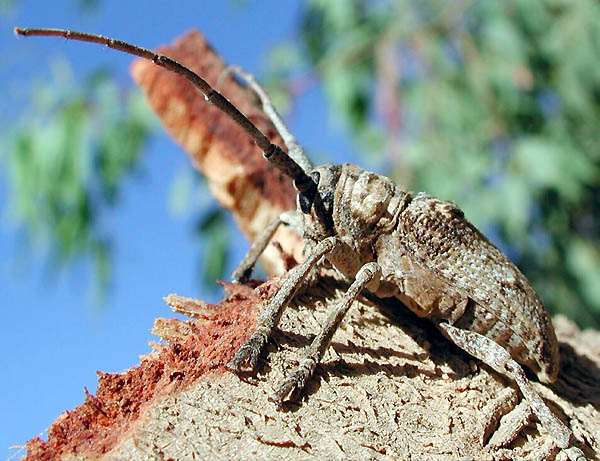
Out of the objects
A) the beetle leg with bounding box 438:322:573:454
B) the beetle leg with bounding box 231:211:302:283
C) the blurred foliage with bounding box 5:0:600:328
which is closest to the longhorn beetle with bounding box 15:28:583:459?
the beetle leg with bounding box 438:322:573:454

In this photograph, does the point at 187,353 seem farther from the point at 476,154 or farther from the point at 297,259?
the point at 476,154

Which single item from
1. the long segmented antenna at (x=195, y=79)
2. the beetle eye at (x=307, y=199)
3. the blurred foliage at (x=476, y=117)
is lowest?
the long segmented antenna at (x=195, y=79)

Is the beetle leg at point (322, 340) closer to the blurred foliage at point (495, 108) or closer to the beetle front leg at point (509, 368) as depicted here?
the beetle front leg at point (509, 368)

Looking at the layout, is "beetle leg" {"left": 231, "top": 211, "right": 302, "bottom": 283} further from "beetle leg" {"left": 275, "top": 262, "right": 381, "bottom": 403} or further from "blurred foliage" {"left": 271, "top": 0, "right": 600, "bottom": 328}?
"blurred foliage" {"left": 271, "top": 0, "right": 600, "bottom": 328}

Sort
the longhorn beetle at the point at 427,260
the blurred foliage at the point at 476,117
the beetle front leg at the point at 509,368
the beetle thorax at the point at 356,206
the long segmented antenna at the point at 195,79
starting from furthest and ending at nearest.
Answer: the blurred foliage at the point at 476,117, the beetle thorax at the point at 356,206, the longhorn beetle at the point at 427,260, the beetle front leg at the point at 509,368, the long segmented antenna at the point at 195,79

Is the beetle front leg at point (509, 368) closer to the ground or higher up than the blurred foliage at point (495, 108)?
closer to the ground

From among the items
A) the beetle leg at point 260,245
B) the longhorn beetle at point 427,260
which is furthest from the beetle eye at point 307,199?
the beetle leg at point 260,245

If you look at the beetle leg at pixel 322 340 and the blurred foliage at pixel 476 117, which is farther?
the blurred foliage at pixel 476 117

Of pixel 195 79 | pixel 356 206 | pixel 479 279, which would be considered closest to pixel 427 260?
pixel 479 279

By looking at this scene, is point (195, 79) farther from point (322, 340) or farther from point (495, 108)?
point (495, 108)
